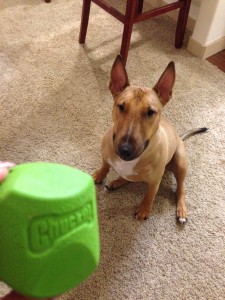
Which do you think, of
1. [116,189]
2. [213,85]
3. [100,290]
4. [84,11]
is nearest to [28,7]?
[84,11]

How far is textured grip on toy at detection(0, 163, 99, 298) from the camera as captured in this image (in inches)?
31.3

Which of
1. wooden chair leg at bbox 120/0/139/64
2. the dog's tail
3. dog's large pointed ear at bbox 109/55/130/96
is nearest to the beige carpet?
the dog's tail

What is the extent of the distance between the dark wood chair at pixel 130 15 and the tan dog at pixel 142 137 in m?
0.86

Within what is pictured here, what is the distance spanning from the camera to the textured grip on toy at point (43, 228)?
796 mm

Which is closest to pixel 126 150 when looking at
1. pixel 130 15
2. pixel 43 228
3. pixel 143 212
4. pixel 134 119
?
pixel 134 119

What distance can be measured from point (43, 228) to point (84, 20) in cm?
195

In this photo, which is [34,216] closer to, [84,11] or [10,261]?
[10,261]

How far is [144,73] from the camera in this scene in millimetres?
2383

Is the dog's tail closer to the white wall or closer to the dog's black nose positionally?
the dog's black nose

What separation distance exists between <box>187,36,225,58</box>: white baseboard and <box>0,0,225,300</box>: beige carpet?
52mm

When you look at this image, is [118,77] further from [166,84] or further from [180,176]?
[180,176]

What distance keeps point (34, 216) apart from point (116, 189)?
37.8 inches

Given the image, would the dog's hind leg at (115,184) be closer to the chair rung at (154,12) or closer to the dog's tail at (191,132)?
the dog's tail at (191,132)

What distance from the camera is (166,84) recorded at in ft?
4.66
